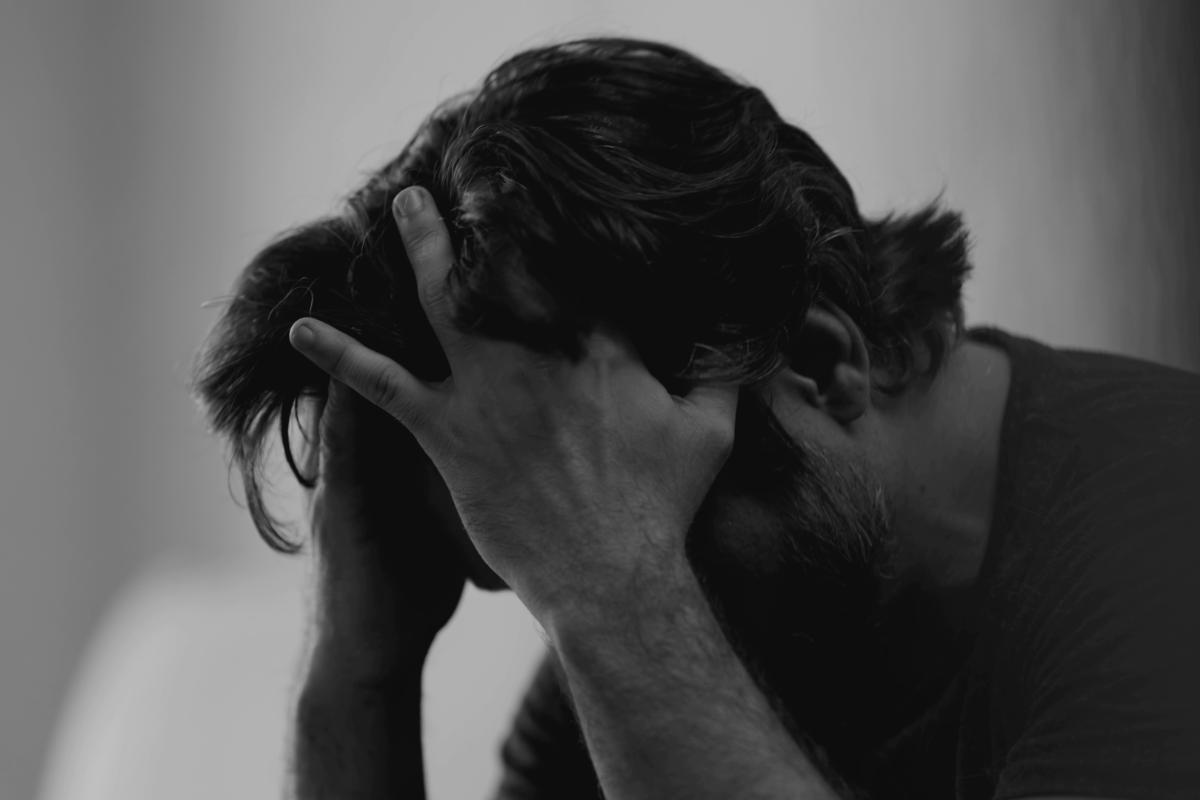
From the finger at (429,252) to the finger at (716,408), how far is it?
0.16 meters

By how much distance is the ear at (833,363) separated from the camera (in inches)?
37.6

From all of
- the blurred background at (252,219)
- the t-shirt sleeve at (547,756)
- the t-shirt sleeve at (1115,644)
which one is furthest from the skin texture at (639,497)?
the t-shirt sleeve at (547,756)

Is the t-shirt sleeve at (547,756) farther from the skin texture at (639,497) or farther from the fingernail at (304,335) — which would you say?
the fingernail at (304,335)

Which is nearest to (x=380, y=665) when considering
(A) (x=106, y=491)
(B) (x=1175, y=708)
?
(B) (x=1175, y=708)

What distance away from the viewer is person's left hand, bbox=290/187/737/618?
80 cm

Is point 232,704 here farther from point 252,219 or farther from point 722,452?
point 252,219

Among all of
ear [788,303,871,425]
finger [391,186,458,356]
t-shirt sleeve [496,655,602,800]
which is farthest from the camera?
t-shirt sleeve [496,655,602,800]

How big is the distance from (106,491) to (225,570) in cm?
33

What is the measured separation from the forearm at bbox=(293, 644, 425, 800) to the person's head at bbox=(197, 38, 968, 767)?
0.80 feet

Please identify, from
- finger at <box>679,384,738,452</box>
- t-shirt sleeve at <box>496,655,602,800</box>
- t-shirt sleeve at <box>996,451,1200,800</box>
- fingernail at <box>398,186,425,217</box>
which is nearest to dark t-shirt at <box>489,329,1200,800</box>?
t-shirt sleeve at <box>996,451,1200,800</box>

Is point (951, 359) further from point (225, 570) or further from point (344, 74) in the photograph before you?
point (225, 570)

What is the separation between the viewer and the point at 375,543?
1.10 meters

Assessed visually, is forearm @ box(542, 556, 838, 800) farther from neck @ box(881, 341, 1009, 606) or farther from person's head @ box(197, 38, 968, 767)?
neck @ box(881, 341, 1009, 606)

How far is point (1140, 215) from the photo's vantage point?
1038 mm
